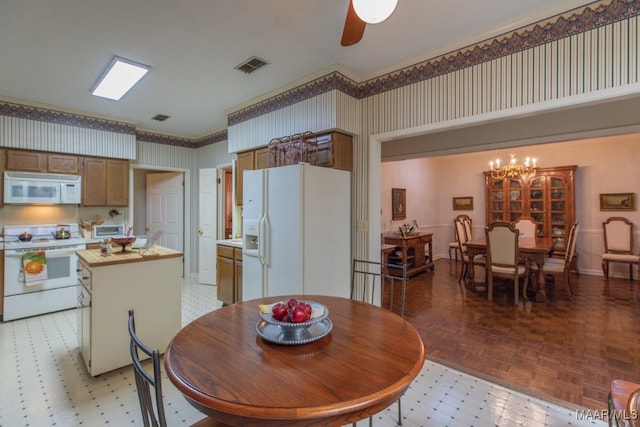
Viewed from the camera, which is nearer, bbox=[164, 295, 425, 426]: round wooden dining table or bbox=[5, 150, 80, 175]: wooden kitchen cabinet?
bbox=[164, 295, 425, 426]: round wooden dining table

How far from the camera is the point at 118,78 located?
317 cm

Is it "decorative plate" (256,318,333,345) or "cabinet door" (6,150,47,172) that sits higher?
"cabinet door" (6,150,47,172)

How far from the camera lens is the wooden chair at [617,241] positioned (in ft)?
17.4

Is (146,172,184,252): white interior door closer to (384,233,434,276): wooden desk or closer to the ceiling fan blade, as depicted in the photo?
(384,233,434,276): wooden desk

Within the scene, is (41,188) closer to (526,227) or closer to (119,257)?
(119,257)

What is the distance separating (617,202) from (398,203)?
400cm

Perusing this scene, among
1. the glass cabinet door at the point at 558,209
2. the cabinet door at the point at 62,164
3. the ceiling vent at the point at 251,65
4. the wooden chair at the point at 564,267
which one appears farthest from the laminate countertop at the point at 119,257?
the glass cabinet door at the point at 558,209

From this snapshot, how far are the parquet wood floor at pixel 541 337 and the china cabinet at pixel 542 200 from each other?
1577 mm

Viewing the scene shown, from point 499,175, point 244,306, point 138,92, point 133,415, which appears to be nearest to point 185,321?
point 133,415

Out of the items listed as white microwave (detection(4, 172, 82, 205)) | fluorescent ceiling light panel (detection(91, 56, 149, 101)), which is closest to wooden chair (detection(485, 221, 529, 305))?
fluorescent ceiling light panel (detection(91, 56, 149, 101))

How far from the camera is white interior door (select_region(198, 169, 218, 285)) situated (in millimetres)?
5164

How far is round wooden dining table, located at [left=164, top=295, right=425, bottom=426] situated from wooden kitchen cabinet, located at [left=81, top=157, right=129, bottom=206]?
4.05 m

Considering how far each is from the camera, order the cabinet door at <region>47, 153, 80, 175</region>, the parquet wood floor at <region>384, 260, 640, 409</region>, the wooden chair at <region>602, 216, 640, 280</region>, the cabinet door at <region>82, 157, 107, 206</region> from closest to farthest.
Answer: the parquet wood floor at <region>384, 260, 640, 409</region>
the cabinet door at <region>47, 153, 80, 175</region>
the cabinet door at <region>82, 157, 107, 206</region>
the wooden chair at <region>602, 216, 640, 280</region>

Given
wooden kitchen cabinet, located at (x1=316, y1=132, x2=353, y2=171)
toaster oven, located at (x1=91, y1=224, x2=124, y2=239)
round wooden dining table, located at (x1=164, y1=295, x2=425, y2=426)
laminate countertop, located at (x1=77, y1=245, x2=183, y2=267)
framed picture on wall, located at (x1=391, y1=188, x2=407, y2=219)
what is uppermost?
wooden kitchen cabinet, located at (x1=316, y1=132, x2=353, y2=171)
